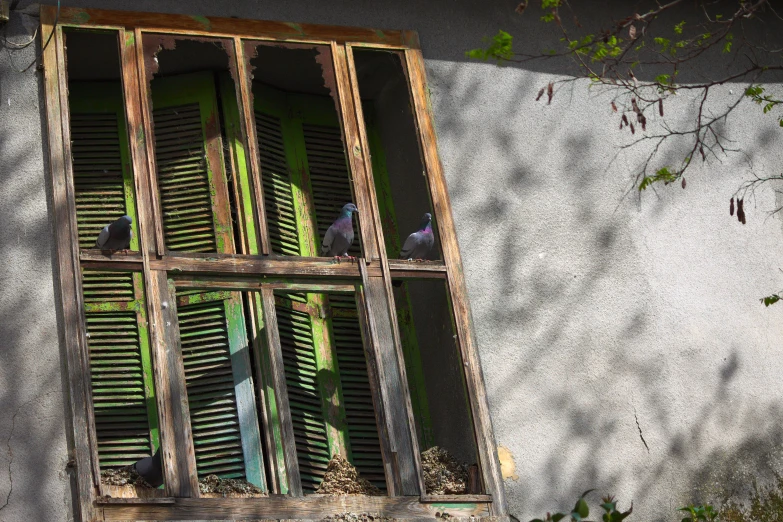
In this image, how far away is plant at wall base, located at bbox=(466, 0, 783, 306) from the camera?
673cm

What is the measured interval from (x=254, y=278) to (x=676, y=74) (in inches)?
104

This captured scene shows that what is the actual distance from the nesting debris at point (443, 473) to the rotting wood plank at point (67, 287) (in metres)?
1.52

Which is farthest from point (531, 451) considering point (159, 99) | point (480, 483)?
point (159, 99)

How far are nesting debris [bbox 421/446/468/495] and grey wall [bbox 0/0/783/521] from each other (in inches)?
8.4

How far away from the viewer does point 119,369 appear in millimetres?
6035

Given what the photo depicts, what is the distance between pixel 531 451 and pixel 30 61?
9.65 feet

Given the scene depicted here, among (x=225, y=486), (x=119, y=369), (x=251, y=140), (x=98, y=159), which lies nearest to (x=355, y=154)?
(x=251, y=140)

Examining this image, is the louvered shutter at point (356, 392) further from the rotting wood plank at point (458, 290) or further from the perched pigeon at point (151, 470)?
the perched pigeon at point (151, 470)

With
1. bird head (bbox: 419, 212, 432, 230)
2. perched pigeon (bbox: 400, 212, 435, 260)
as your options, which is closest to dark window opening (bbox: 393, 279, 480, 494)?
perched pigeon (bbox: 400, 212, 435, 260)

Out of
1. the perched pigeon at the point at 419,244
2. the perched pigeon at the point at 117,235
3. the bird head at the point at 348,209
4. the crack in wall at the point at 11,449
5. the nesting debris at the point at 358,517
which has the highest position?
the bird head at the point at 348,209

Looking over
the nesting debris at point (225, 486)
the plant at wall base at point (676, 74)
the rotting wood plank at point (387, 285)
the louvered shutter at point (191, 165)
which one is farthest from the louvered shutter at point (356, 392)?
the plant at wall base at point (676, 74)

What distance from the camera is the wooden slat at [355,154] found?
607cm

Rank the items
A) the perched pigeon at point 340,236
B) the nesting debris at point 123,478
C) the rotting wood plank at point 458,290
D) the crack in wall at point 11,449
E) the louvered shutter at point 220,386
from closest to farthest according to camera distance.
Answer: the crack in wall at point 11,449
the nesting debris at point 123,478
the rotting wood plank at point 458,290
the louvered shutter at point 220,386
the perched pigeon at point 340,236

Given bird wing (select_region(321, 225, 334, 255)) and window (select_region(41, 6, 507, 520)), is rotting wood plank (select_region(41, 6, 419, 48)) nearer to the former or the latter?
window (select_region(41, 6, 507, 520))
